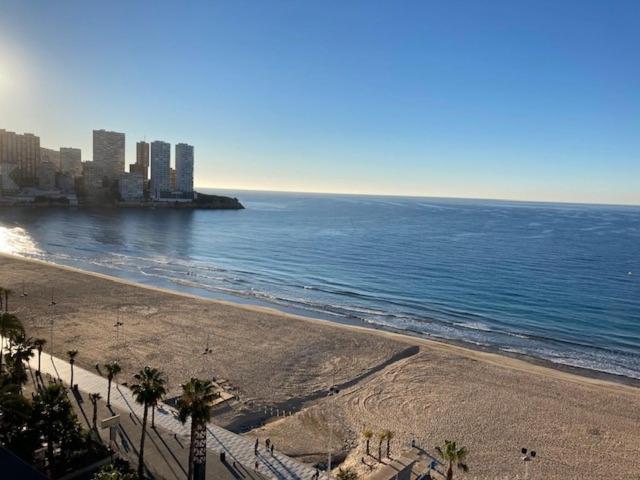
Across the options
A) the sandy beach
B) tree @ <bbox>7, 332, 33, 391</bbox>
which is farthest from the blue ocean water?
tree @ <bbox>7, 332, 33, 391</bbox>

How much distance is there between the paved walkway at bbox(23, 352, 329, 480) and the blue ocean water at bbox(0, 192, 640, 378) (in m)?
28.1

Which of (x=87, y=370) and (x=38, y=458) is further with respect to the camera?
(x=87, y=370)

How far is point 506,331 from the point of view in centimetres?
5009

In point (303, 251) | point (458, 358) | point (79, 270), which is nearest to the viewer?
point (458, 358)

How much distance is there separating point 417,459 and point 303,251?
76.0m

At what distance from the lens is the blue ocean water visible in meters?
50.5

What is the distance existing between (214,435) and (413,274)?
184 ft

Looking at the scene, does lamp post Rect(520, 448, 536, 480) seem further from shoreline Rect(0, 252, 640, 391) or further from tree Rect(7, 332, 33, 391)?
tree Rect(7, 332, 33, 391)

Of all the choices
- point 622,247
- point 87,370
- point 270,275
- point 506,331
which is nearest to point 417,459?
point 87,370

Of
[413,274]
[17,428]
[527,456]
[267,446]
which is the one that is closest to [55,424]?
[17,428]

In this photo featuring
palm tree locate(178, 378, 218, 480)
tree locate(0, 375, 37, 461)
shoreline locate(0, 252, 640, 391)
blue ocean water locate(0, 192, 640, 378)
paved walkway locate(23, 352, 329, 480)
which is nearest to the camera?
palm tree locate(178, 378, 218, 480)

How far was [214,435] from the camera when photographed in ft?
85.1

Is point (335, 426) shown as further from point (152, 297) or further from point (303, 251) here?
point (303, 251)

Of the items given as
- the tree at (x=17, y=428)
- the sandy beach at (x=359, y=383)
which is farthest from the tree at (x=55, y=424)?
the sandy beach at (x=359, y=383)
